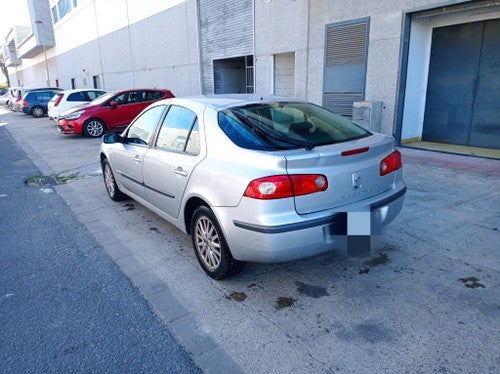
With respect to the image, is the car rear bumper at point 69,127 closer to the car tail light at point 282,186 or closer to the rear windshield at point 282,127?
the rear windshield at point 282,127

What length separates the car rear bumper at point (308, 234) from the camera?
264 centimetres

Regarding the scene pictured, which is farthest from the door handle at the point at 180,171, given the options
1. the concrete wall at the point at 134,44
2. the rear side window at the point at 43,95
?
the rear side window at the point at 43,95

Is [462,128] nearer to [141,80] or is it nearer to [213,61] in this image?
[213,61]

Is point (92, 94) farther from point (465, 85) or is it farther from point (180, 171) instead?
point (180, 171)

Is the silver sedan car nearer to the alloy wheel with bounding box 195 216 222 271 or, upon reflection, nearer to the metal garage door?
the alloy wheel with bounding box 195 216 222 271

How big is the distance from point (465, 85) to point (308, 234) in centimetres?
676

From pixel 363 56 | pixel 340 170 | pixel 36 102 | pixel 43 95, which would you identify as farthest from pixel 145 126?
pixel 43 95

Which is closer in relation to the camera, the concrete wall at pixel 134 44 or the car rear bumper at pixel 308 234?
the car rear bumper at pixel 308 234

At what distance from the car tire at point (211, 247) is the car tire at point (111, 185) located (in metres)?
2.47

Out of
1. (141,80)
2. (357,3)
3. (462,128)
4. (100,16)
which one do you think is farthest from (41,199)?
(100,16)

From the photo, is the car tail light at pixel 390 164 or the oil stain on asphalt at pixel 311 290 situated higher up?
the car tail light at pixel 390 164

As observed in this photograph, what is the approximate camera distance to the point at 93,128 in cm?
1242

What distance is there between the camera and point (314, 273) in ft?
11.0

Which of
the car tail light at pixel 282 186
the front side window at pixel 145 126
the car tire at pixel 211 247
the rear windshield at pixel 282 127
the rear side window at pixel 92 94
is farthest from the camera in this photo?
the rear side window at pixel 92 94
